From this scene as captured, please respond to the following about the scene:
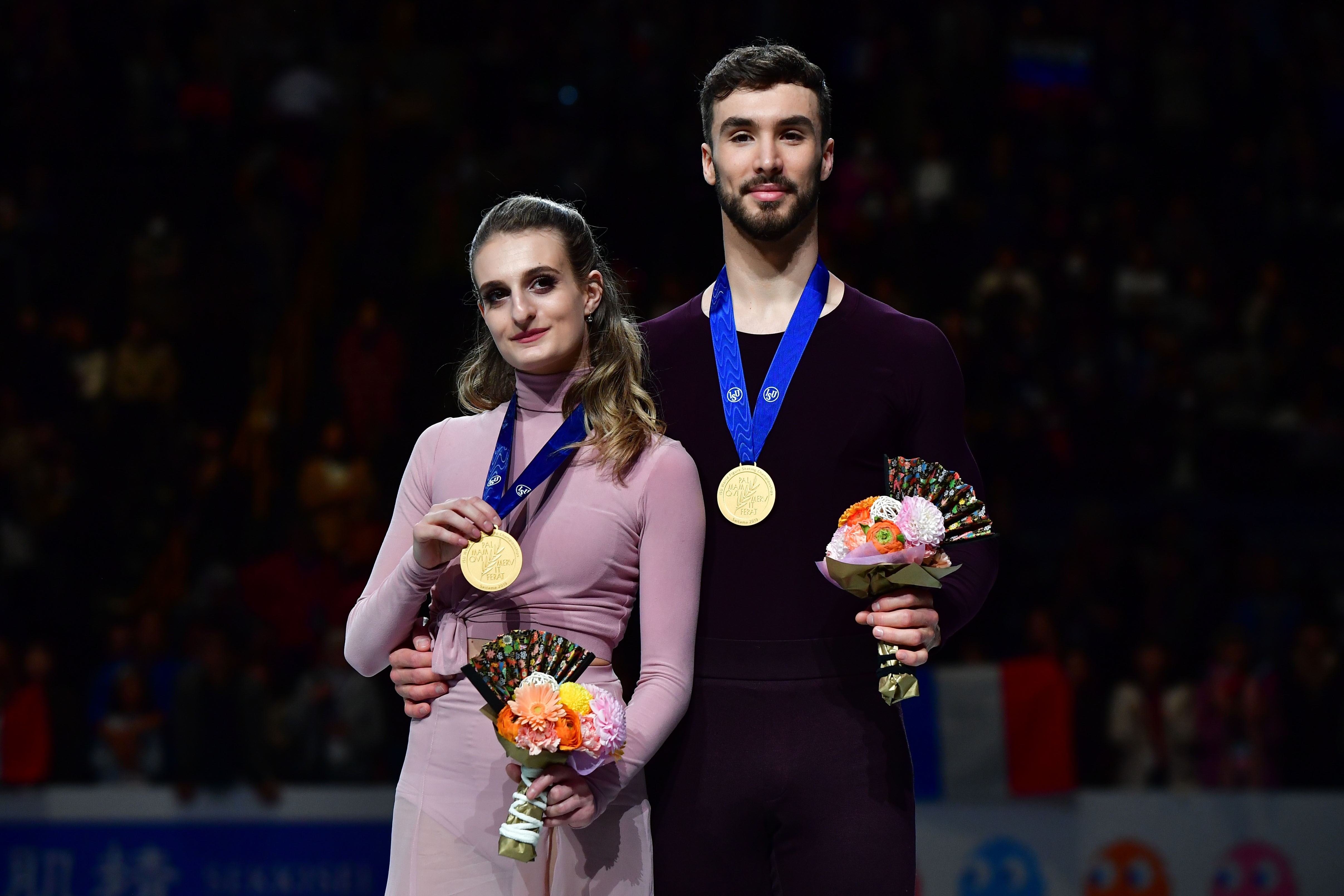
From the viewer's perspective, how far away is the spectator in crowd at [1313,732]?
7.92m

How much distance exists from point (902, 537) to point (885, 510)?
0.06m

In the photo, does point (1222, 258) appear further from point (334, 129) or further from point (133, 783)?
point (133, 783)

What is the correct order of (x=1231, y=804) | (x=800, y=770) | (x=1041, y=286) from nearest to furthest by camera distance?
(x=800, y=770)
(x=1231, y=804)
(x=1041, y=286)

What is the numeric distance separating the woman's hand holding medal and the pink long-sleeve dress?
0.19 feet

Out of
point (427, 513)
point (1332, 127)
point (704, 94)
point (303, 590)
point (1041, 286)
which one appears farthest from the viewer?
point (1332, 127)

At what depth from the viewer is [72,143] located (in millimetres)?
11625

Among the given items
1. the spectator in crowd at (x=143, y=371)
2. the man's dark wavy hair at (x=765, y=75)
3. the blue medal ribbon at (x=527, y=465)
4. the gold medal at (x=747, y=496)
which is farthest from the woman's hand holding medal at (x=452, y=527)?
the spectator in crowd at (x=143, y=371)

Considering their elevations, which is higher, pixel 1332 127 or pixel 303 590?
pixel 1332 127

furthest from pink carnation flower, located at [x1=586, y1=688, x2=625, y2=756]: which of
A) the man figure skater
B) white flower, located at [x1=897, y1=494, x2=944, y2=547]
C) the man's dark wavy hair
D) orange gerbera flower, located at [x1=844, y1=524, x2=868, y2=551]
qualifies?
the man's dark wavy hair

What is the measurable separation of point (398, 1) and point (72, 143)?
290cm

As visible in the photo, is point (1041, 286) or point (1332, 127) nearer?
point (1041, 286)

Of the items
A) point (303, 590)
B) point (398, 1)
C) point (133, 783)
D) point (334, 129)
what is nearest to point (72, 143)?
point (334, 129)

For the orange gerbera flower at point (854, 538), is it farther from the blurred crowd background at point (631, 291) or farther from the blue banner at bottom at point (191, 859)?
the blurred crowd background at point (631, 291)

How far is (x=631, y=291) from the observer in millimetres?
9789
